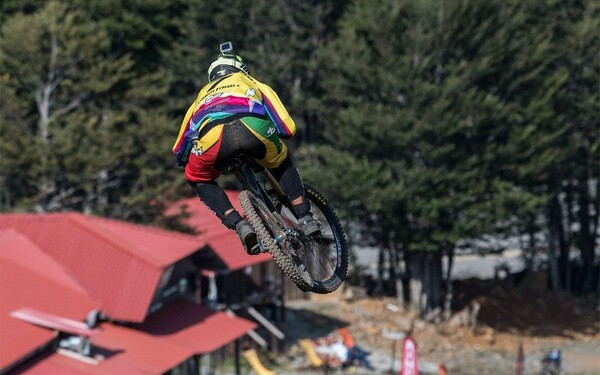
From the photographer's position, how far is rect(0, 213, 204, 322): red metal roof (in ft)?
88.5

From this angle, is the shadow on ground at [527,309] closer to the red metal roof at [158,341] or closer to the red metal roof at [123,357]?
the red metal roof at [158,341]

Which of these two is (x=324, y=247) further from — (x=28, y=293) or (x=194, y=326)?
(x=194, y=326)

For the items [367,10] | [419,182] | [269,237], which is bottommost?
[269,237]

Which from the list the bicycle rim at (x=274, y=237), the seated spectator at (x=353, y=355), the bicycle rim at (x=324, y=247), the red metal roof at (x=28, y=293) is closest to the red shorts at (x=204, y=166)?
the bicycle rim at (x=274, y=237)

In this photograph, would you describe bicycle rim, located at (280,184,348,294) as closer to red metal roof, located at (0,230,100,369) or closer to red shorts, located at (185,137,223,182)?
red shorts, located at (185,137,223,182)

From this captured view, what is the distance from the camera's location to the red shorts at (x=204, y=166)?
8.81m

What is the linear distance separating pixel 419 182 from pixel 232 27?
12851 mm

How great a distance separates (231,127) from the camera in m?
8.70

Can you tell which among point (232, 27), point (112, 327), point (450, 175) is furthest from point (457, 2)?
point (112, 327)

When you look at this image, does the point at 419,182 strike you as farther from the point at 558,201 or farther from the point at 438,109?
the point at 558,201

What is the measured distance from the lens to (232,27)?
160ft

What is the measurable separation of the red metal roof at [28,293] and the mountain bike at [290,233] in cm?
1173

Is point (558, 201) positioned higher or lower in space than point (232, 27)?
lower

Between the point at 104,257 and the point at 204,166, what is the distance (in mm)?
19680
